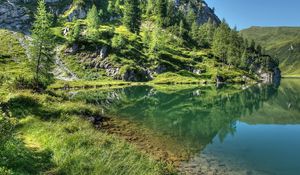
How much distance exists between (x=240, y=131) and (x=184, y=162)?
25.5m

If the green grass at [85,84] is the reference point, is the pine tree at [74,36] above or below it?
above

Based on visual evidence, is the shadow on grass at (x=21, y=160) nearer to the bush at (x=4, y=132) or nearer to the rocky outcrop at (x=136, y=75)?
the bush at (x=4, y=132)

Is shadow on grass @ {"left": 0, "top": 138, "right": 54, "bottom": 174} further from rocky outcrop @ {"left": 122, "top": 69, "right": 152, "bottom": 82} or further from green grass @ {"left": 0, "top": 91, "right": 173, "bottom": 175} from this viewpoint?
rocky outcrop @ {"left": 122, "top": 69, "right": 152, "bottom": 82}


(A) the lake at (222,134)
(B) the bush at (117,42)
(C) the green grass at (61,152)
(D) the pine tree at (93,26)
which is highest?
(D) the pine tree at (93,26)

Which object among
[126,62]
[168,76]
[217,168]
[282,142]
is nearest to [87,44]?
[126,62]

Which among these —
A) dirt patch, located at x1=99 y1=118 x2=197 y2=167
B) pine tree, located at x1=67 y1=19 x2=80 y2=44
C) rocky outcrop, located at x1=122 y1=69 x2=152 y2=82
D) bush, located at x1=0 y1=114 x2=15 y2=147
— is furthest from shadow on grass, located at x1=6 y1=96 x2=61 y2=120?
pine tree, located at x1=67 y1=19 x2=80 y2=44

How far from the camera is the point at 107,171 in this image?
21344 millimetres

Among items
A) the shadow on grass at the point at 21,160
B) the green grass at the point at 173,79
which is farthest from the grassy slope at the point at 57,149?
the green grass at the point at 173,79

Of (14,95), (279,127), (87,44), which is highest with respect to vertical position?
(87,44)

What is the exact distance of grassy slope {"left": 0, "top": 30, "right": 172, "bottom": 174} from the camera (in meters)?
20.8

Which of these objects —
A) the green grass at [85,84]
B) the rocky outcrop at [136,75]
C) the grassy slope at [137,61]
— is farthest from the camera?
the grassy slope at [137,61]

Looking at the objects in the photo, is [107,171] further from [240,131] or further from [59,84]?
[59,84]

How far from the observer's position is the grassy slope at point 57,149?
20.8 meters

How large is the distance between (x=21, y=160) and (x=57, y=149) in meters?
4.86
